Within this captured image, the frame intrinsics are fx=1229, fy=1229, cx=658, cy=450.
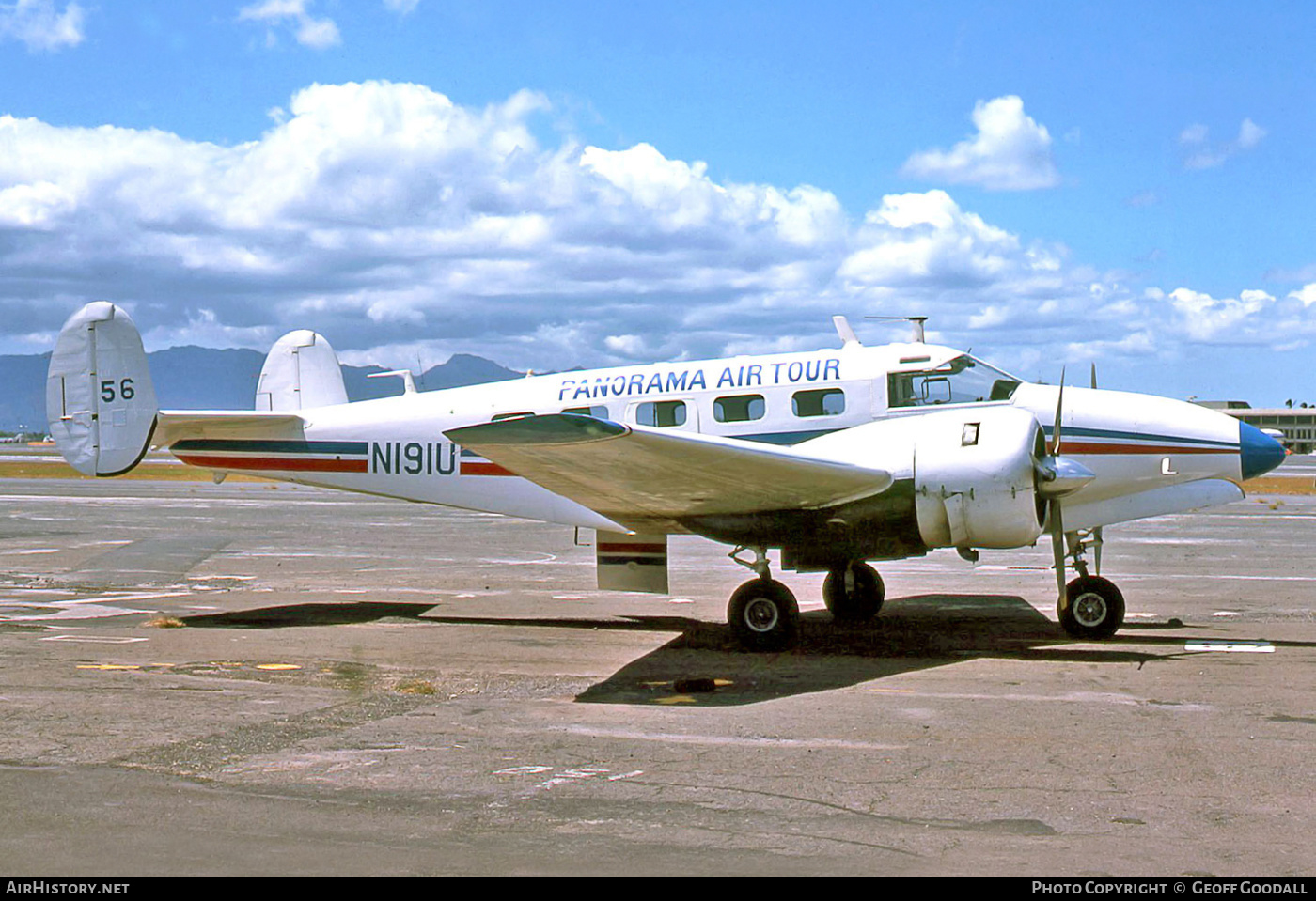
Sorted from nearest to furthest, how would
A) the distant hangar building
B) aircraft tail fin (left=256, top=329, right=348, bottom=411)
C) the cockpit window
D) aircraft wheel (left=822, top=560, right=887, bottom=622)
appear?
1. the cockpit window
2. aircraft wheel (left=822, top=560, right=887, bottom=622)
3. aircraft tail fin (left=256, top=329, right=348, bottom=411)
4. the distant hangar building

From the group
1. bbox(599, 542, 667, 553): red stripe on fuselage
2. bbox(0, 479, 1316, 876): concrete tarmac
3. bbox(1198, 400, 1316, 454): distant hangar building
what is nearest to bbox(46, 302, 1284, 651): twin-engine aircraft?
bbox(599, 542, 667, 553): red stripe on fuselage

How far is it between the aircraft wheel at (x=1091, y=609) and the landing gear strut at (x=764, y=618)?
3.21 metres

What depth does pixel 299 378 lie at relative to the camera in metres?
18.1

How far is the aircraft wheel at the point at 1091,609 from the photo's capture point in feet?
44.9

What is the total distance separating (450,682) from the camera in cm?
1140

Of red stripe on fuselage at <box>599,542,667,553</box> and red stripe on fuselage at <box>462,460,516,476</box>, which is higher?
red stripe on fuselage at <box>462,460,516,476</box>

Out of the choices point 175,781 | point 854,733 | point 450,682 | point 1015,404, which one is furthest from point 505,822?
point 1015,404

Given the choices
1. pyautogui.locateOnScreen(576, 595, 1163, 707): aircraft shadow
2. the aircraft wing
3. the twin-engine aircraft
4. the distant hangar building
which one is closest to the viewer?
the aircraft wing

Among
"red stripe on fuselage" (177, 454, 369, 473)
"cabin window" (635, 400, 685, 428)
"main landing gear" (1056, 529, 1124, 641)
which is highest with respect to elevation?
"cabin window" (635, 400, 685, 428)

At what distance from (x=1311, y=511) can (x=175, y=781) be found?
131 feet

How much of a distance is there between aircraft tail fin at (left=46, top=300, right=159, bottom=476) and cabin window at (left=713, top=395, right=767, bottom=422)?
24.3 feet

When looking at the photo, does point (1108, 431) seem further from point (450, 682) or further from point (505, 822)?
point (505, 822)

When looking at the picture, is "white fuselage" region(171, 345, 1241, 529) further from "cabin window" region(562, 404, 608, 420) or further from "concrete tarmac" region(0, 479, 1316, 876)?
"concrete tarmac" region(0, 479, 1316, 876)

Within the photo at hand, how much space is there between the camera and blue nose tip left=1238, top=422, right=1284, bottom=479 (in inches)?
527
